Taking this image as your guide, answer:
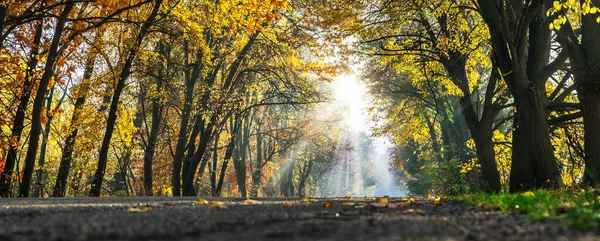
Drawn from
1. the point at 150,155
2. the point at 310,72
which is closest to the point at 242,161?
the point at 150,155

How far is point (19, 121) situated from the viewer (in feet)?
44.5

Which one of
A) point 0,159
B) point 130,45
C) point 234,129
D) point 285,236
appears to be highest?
point 130,45

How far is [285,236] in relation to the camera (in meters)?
2.42

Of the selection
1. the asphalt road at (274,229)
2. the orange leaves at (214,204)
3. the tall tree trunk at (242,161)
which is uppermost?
the tall tree trunk at (242,161)

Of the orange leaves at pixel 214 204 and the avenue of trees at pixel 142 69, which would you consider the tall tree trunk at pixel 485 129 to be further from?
the orange leaves at pixel 214 204

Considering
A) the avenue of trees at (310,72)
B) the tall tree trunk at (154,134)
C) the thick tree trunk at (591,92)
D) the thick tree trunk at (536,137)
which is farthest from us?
the tall tree trunk at (154,134)

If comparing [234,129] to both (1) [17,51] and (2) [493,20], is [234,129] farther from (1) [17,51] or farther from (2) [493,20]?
(2) [493,20]

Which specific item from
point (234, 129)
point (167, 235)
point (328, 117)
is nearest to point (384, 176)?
point (328, 117)

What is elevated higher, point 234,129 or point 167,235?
point 234,129

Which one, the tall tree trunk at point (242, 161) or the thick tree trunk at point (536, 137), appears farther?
the tall tree trunk at point (242, 161)

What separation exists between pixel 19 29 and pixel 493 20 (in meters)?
14.1

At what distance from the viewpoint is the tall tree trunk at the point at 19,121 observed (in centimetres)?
1213

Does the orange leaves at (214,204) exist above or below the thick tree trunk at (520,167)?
below

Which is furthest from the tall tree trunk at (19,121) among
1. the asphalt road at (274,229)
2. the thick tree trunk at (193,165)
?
the asphalt road at (274,229)
